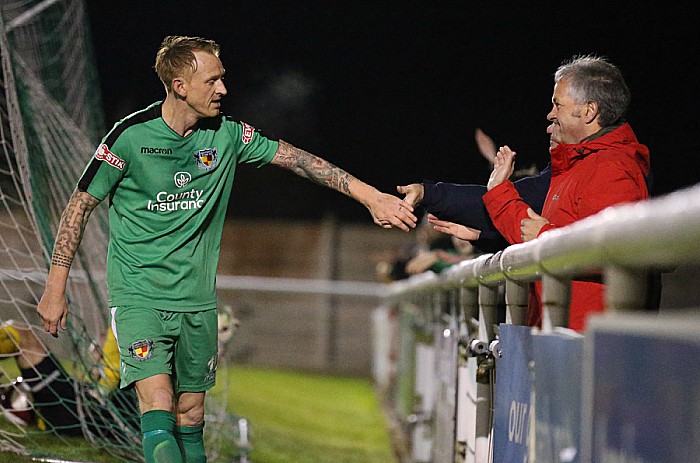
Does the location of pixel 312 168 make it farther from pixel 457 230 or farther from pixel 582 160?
pixel 582 160

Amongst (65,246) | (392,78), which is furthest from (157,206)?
(392,78)

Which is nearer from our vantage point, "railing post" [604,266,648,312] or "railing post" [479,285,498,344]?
"railing post" [604,266,648,312]

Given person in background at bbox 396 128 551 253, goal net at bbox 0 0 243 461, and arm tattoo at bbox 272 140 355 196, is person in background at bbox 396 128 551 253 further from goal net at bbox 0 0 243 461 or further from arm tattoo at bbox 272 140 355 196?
goal net at bbox 0 0 243 461

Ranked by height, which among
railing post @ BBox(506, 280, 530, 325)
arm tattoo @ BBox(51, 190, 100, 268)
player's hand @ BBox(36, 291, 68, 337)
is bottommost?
player's hand @ BBox(36, 291, 68, 337)

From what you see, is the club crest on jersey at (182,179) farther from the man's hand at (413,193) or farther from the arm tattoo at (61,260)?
the man's hand at (413,193)

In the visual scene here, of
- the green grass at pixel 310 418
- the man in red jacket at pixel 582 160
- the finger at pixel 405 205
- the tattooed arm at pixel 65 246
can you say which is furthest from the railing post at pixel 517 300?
the green grass at pixel 310 418

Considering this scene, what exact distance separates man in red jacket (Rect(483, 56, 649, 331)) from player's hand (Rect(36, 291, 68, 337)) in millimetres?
1426

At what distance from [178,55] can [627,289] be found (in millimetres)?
2303

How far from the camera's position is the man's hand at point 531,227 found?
2963 millimetres

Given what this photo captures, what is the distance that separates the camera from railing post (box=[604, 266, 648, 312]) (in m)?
1.50

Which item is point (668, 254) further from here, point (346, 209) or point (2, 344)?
point (346, 209)

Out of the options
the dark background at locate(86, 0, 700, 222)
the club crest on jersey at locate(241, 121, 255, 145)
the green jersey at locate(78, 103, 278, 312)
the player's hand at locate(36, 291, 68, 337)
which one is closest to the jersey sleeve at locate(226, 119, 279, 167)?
the club crest on jersey at locate(241, 121, 255, 145)

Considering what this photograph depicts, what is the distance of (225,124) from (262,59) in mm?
11997

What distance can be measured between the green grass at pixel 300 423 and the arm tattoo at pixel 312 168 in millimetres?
1556
